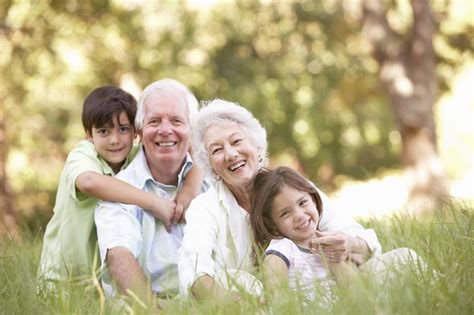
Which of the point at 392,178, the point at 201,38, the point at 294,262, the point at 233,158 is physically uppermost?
the point at 201,38

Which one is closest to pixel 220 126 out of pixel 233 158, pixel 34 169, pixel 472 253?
pixel 233 158

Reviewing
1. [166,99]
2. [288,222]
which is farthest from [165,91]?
[288,222]

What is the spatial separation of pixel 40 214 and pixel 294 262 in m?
9.78

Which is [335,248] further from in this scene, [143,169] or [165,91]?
[165,91]

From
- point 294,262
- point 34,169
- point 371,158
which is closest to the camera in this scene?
point 294,262

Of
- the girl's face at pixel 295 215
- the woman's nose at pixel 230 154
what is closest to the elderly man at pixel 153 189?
the woman's nose at pixel 230 154

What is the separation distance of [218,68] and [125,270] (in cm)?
1276

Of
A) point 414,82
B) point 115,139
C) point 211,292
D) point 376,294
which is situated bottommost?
point 211,292

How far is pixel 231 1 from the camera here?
17219 millimetres

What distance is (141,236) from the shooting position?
171 inches

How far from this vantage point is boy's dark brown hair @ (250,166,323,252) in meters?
3.85

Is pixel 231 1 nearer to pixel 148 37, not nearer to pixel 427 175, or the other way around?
pixel 148 37

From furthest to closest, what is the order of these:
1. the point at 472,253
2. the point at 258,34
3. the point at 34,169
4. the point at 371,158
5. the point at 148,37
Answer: the point at 371,158 < the point at 258,34 < the point at 148,37 < the point at 34,169 < the point at 472,253

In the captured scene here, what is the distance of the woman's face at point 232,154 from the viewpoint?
4.02 m
